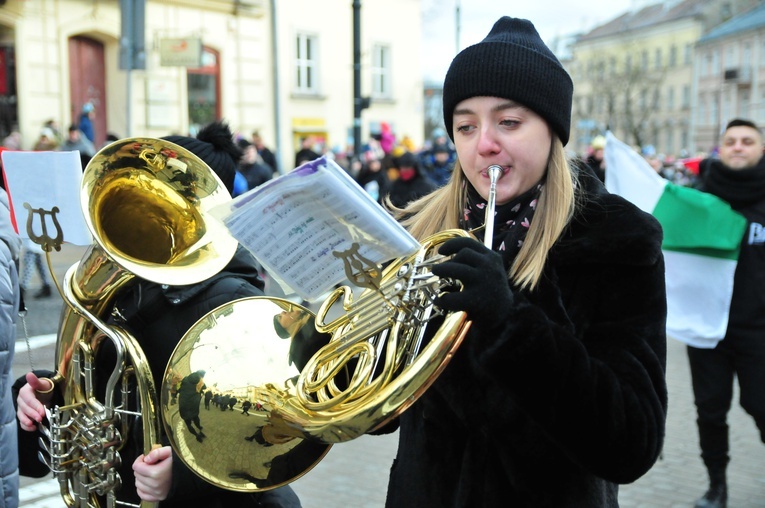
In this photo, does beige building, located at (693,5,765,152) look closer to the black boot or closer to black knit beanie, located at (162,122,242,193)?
the black boot

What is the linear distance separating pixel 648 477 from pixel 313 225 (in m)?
3.85

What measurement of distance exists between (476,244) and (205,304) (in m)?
0.90

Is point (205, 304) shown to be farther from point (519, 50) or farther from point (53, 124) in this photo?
point (53, 124)

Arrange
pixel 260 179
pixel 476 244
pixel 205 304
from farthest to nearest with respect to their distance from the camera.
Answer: pixel 260 179 → pixel 205 304 → pixel 476 244

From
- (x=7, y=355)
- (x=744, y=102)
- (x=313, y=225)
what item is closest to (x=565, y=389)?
(x=313, y=225)

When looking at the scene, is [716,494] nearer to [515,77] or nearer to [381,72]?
[515,77]

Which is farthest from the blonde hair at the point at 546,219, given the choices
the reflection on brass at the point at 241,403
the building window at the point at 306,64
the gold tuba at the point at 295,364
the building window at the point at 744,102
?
the building window at the point at 744,102

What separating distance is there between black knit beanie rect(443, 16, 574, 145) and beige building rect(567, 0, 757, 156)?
48.9 meters

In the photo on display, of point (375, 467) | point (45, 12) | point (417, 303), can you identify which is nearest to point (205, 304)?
point (417, 303)

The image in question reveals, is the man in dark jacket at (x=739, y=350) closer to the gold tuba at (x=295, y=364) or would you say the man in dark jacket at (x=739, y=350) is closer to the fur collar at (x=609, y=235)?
the fur collar at (x=609, y=235)

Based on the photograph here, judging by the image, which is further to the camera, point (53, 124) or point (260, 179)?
point (53, 124)

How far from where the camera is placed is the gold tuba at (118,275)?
81.6 inches

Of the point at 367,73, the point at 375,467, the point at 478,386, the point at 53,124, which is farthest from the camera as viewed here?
the point at 367,73

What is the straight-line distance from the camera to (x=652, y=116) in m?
63.0
